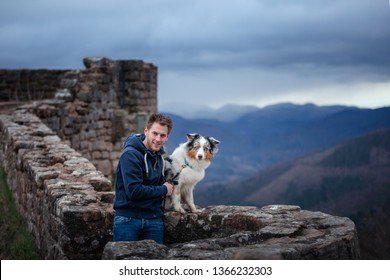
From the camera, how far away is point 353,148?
88.7m

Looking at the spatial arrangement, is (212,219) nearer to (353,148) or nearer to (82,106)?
(82,106)

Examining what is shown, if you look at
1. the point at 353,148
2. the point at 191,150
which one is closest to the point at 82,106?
the point at 191,150

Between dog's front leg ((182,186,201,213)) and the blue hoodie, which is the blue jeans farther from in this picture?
dog's front leg ((182,186,201,213))

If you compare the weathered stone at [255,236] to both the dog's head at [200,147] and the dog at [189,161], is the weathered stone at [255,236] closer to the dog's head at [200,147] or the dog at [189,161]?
the dog at [189,161]

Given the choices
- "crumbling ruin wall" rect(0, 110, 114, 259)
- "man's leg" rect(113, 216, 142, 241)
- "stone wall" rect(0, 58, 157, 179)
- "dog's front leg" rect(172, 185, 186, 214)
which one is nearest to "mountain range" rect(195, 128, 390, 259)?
"stone wall" rect(0, 58, 157, 179)

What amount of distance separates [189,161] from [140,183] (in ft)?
2.50

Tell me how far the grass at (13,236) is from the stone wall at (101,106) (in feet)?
16.9

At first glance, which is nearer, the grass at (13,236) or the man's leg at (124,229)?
the man's leg at (124,229)

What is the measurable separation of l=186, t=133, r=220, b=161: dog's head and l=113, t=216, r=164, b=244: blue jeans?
779mm

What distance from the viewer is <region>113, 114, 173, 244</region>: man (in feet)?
18.3

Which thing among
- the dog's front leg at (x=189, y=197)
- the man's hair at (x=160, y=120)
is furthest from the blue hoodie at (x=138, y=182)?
the dog's front leg at (x=189, y=197)

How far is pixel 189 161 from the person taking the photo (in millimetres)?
6180

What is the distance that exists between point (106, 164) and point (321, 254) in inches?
474

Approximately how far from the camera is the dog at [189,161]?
20.0 feet
